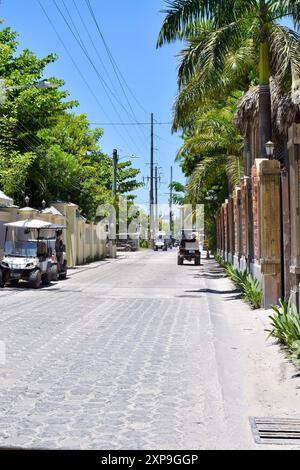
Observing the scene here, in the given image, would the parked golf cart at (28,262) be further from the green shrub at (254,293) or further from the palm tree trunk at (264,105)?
the palm tree trunk at (264,105)

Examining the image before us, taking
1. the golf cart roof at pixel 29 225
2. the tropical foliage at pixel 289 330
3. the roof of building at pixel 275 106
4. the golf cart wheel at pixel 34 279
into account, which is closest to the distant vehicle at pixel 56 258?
the golf cart roof at pixel 29 225

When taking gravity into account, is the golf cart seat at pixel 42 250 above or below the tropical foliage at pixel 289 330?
above

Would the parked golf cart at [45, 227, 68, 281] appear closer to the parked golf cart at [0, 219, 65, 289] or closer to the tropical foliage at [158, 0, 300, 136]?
the parked golf cart at [0, 219, 65, 289]

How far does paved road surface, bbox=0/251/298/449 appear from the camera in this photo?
5.71 meters

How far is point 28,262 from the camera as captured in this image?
22.7 m

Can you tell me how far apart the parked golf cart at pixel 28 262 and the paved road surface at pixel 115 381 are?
661 cm

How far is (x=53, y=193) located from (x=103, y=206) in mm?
9587

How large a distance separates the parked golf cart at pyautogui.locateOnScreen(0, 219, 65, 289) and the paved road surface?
6613 mm

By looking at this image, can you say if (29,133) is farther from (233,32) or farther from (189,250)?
(233,32)

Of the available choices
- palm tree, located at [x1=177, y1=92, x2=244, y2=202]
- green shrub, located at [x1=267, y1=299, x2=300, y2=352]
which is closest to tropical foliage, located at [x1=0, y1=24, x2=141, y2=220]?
palm tree, located at [x1=177, y1=92, x2=244, y2=202]

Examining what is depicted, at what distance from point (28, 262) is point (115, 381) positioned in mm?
15312

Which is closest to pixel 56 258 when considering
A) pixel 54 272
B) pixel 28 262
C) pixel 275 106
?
pixel 54 272

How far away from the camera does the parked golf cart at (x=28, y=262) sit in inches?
890

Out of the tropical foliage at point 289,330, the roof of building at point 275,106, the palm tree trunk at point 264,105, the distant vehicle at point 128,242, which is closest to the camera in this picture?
the tropical foliage at point 289,330
